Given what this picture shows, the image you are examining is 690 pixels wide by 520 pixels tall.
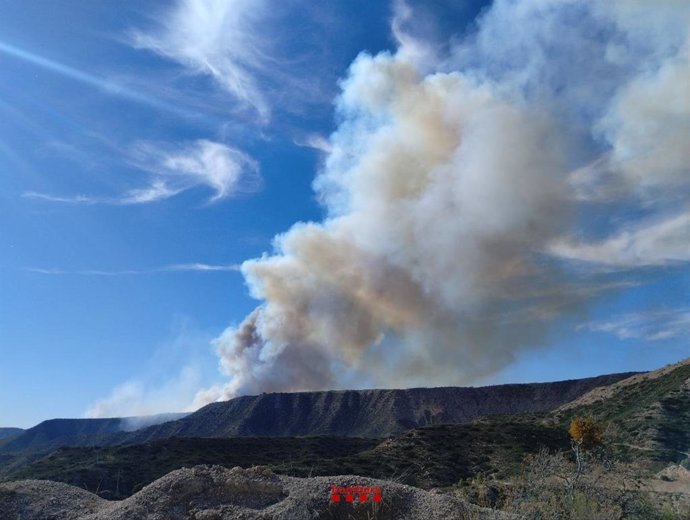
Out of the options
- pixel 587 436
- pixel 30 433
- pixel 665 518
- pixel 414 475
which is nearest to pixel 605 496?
pixel 665 518

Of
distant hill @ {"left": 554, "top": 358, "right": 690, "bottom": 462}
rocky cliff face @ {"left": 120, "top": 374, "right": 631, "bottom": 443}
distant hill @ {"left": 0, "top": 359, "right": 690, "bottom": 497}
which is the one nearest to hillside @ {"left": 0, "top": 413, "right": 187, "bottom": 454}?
rocky cliff face @ {"left": 120, "top": 374, "right": 631, "bottom": 443}

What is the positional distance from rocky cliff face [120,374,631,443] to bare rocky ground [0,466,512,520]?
277ft

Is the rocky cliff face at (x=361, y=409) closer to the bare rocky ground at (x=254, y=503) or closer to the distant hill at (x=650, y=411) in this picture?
the distant hill at (x=650, y=411)

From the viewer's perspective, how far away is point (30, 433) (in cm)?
14162

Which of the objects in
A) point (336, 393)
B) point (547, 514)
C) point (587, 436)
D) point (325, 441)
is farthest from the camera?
point (336, 393)

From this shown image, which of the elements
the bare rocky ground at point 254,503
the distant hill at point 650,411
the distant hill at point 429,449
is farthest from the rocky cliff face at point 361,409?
the bare rocky ground at point 254,503

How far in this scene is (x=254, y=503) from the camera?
14.9 meters

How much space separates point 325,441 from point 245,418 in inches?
1902

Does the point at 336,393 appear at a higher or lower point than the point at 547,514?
higher

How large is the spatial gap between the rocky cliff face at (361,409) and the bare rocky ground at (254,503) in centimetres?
8434

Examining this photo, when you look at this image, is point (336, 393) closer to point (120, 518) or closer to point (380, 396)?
point (380, 396)

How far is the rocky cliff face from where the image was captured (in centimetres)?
10262

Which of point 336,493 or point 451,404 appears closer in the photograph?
point 336,493

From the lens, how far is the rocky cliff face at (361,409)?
103m
